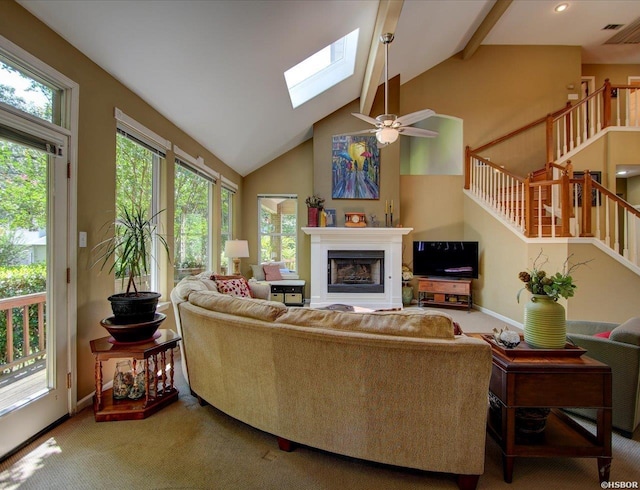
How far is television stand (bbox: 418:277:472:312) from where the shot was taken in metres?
5.41

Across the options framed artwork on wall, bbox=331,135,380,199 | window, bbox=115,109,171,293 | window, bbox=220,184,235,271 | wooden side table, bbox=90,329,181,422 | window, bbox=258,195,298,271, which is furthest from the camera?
window, bbox=258,195,298,271

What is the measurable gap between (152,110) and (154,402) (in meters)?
2.68

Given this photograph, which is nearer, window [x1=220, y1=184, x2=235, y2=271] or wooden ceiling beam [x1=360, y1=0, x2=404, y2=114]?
wooden ceiling beam [x1=360, y1=0, x2=404, y2=114]

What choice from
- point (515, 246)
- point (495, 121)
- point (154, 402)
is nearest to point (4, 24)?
point (154, 402)

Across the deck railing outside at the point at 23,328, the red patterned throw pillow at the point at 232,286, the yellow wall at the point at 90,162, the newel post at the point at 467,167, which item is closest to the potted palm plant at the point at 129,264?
the yellow wall at the point at 90,162

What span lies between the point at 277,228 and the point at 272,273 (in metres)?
0.99

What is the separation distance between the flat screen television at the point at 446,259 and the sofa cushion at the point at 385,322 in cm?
442

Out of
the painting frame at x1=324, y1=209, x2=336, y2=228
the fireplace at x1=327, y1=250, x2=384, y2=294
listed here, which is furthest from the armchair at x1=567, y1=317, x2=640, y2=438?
the painting frame at x1=324, y1=209, x2=336, y2=228

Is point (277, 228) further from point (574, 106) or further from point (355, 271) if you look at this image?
point (574, 106)

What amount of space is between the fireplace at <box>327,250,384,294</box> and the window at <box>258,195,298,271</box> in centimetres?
100

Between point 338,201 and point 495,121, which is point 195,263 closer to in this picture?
point 338,201

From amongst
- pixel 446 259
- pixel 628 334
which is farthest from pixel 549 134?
pixel 628 334

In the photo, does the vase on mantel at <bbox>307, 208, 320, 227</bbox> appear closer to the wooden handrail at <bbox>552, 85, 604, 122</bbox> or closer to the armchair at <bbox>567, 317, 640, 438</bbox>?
the armchair at <bbox>567, 317, 640, 438</bbox>

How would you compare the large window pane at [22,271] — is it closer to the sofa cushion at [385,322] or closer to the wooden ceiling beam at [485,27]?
the sofa cushion at [385,322]
